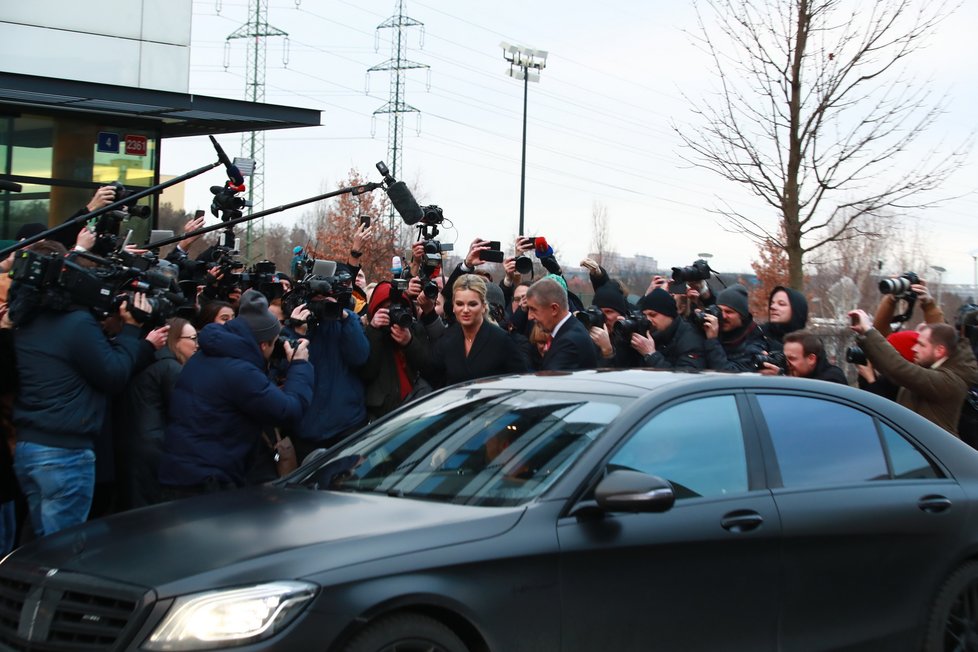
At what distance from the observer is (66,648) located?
3.96 meters

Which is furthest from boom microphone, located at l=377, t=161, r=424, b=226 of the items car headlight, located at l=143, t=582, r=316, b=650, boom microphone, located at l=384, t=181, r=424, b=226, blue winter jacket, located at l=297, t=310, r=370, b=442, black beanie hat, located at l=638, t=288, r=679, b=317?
car headlight, located at l=143, t=582, r=316, b=650

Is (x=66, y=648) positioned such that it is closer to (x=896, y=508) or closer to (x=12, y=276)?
(x=12, y=276)

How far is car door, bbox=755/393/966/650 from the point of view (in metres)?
4.97

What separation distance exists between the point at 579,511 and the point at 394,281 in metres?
4.18

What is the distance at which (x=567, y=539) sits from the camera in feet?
14.3

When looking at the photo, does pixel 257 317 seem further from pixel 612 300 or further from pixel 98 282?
pixel 612 300

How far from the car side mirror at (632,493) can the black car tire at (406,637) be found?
778 mm

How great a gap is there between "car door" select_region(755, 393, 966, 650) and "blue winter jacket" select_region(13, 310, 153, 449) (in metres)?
3.65

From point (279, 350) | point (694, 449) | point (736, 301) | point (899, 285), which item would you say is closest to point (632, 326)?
point (736, 301)

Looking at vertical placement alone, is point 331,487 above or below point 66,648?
above

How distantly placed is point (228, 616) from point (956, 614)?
3.60m

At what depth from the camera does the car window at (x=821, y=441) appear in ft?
16.9

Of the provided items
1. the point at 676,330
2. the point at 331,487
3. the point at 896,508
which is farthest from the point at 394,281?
the point at 896,508

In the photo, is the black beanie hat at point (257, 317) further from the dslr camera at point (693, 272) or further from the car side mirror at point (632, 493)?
the dslr camera at point (693, 272)
